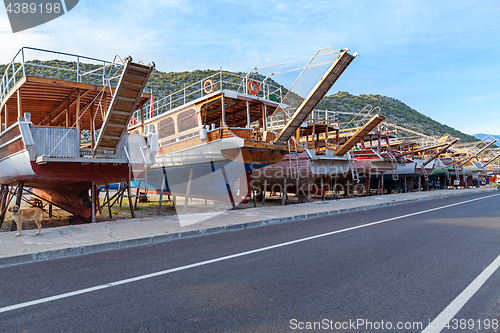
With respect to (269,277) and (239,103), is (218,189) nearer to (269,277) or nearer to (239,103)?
(239,103)

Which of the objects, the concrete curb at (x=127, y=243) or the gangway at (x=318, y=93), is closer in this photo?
the concrete curb at (x=127, y=243)

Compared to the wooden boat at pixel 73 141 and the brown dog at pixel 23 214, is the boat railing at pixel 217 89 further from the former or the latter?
the brown dog at pixel 23 214

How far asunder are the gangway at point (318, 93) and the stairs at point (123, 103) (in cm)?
638

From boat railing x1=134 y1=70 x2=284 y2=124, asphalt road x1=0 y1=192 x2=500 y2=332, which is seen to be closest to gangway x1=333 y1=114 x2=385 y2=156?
boat railing x1=134 y1=70 x2=284 y2=124

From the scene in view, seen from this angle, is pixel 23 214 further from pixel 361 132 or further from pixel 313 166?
pixel 361 132

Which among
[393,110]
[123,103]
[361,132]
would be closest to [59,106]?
[123,103]

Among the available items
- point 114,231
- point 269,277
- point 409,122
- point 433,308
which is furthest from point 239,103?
point 409,122

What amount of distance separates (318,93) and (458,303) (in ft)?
32.4

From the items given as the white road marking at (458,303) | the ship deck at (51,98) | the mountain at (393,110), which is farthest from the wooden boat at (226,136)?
the mountain at (393,110)

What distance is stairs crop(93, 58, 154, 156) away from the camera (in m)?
7.99

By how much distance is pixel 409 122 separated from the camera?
87.1 meters

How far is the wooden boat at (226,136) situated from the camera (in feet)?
40.4

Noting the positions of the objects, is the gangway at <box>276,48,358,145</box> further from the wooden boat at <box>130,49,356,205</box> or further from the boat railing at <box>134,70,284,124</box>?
the boat railing at <box>134,70,284,124</box>

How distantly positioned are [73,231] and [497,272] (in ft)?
28.4
